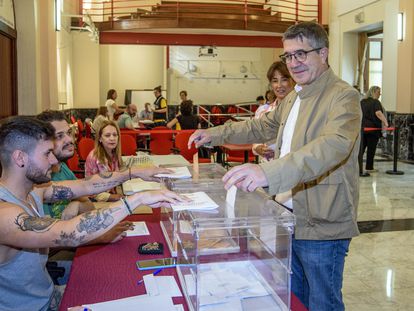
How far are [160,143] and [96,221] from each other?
6.66 meters

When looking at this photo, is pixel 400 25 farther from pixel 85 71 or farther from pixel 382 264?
pixel 85 71

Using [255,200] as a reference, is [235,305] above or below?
below

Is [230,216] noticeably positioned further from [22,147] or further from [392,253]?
[392,253]

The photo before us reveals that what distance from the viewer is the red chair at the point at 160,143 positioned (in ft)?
27.3

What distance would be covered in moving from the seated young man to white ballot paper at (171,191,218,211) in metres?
0.06

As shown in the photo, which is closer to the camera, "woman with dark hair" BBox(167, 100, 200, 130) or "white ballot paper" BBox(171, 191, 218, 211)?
"white ballot paper" BBox(171, 191, 218, 211)

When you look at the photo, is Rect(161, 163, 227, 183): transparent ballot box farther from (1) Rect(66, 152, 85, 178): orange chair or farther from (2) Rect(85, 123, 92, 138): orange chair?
(2) Rect(85, 123, 92, 138): orange chair

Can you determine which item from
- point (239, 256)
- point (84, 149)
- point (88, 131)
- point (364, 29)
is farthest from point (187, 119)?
point (239, 256)

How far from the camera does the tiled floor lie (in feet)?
11.0

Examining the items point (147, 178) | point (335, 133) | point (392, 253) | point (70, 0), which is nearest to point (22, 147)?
point (147, 178)

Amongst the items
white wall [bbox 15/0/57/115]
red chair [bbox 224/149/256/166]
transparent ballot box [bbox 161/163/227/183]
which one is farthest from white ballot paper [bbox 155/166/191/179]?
red chair [bbox 224/149/256/166]

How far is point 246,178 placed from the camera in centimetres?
159

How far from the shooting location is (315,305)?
208 centimetres

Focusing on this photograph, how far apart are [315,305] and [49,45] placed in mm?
6922
